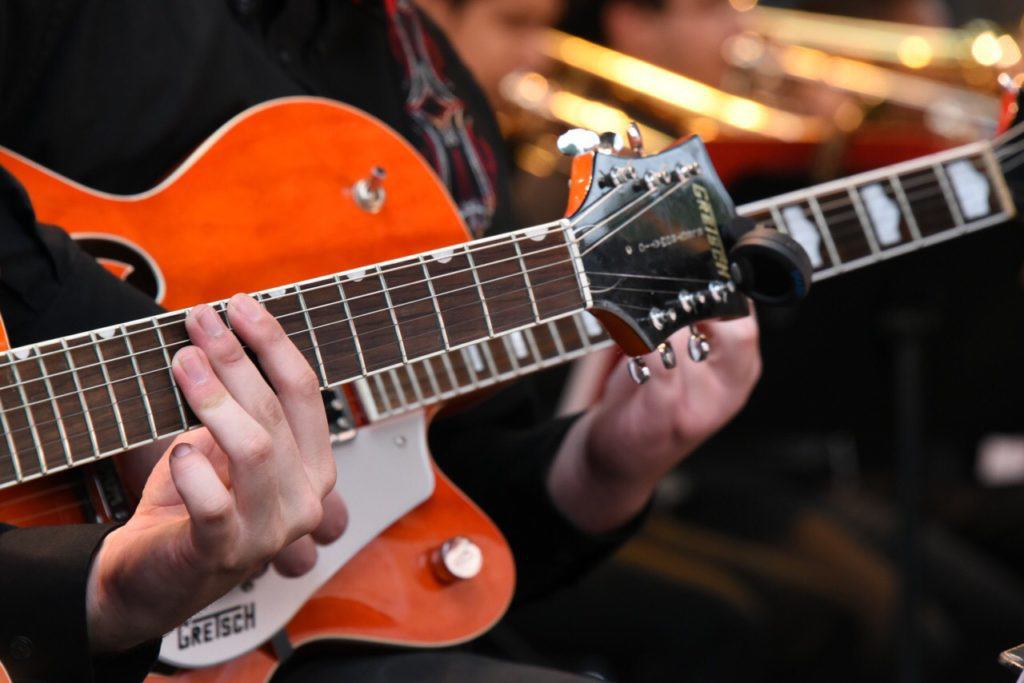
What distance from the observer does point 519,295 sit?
89 centimetres

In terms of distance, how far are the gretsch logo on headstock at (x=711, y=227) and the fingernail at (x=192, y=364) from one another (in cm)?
43

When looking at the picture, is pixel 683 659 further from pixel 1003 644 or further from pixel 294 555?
pixel 294 555

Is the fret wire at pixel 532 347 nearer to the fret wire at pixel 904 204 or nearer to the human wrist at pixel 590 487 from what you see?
the human wrist at pixel 590 487

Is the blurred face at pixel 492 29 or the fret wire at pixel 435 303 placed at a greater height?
the blurred face at pixel 492 29

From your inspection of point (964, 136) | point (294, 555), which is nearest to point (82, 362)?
point (294, 555)

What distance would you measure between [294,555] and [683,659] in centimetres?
105

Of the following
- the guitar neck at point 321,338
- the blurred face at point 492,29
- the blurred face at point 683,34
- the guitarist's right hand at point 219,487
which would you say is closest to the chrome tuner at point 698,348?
the guitar neck at point 321,338

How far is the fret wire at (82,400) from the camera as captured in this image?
2.50 feet

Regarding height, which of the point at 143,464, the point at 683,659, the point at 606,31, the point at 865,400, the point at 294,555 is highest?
the point at 606,31

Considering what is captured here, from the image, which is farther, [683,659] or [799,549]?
[799,549]

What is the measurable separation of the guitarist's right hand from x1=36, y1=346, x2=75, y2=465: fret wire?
0.06 metres

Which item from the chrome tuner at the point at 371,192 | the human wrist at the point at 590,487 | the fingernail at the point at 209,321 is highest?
the chrome tuner at the point at 371,192

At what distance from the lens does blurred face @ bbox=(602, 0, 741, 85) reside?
239 centimetres

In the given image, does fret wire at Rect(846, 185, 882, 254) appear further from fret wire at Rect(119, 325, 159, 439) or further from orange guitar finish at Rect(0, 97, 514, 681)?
fret wire at Rect(119, 325, 159, 439)
